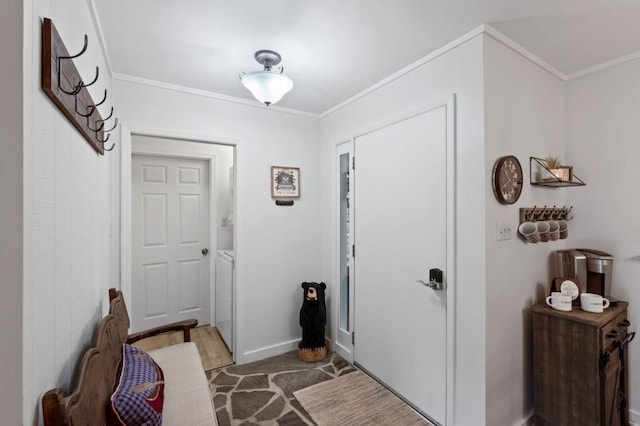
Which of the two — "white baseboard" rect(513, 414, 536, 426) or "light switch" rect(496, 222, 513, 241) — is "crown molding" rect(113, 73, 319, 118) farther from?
"white baseboard" rect(513, 414, 536, 426)

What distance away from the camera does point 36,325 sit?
29.3 inches

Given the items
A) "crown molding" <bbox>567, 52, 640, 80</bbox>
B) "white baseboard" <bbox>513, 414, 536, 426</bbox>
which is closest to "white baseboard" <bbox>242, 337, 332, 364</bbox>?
"white baseboard" <bbox>513, 414, 536, 426</bbox>

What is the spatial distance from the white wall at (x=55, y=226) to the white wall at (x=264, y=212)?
3.37 feet

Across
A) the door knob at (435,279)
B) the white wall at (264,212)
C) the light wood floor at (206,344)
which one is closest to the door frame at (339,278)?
the white wall at (264,212)

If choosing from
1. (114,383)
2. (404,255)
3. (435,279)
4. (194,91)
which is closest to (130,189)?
(194,91)

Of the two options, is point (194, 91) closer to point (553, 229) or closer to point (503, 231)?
point (503, 231)

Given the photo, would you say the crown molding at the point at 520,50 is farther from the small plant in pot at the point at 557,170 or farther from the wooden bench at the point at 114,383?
A: the wooden bench at the point at 114,383

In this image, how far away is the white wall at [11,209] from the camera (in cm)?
63

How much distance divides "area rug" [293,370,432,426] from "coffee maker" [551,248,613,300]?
1372mm

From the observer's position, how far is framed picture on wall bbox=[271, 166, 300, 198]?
286 centimetres

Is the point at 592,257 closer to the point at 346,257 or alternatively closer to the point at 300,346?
the point at 346,257

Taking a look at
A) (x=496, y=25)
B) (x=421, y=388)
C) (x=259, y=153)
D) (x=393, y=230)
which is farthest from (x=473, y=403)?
(x=259, y=153)

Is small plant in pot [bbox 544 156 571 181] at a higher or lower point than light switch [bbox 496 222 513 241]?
higher

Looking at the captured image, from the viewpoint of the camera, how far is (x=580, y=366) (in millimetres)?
1649
